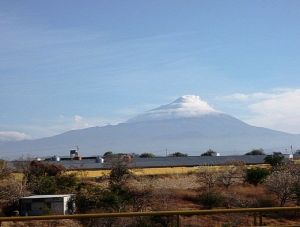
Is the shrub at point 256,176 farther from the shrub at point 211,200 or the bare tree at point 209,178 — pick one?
the shrub at point 211,200

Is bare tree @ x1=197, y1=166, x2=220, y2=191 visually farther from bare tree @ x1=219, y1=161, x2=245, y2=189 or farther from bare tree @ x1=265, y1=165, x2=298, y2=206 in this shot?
bare tree @ x1=265, y1=165, x2=298, y2=206

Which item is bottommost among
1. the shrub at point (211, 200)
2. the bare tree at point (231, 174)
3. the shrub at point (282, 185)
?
the shrub at point (211, 200)

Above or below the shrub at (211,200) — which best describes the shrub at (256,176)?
above

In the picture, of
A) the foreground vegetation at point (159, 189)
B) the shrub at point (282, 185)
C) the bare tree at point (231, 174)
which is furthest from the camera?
the bare tree at point (231, 174)

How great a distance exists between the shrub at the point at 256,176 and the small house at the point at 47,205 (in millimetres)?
18945

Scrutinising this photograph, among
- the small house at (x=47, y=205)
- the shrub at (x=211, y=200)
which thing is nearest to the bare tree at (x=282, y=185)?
the shrub at (x=211, y=200)

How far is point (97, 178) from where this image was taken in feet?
174

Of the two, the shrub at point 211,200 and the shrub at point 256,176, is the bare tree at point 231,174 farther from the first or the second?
the shrub at point 211,200

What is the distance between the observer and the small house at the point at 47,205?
37.3 metres

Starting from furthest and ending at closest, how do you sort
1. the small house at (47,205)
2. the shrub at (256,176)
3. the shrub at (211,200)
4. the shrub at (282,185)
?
the shrub at (256,176), the shrub at (282,185), the shrub at (211,200), the small house at (47,205)

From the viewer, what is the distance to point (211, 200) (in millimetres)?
42594

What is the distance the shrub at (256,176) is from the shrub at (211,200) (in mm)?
9387

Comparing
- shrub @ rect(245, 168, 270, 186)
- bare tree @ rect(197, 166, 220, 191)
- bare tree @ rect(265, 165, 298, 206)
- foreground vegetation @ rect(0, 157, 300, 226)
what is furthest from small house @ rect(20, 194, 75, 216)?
shrub @ rect(245, 168, 270, 186)

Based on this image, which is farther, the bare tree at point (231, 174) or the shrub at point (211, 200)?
the bare tree at point (231, 174)
